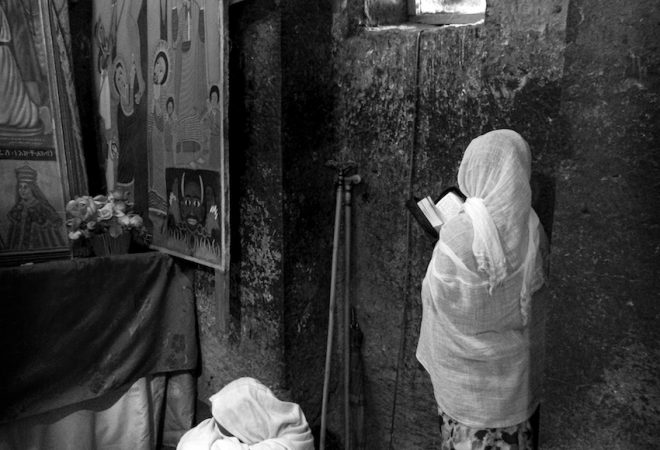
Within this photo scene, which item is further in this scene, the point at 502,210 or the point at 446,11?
the point at 446,11

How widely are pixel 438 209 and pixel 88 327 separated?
1.99 meters

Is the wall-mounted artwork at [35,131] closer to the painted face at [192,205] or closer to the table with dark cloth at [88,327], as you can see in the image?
the table with dark cloth at [88,327]

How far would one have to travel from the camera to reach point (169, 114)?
2.98 metres

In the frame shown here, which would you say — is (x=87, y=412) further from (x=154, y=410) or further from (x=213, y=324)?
(x=213, y=324)

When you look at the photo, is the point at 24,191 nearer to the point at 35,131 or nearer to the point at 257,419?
the point at 35,131

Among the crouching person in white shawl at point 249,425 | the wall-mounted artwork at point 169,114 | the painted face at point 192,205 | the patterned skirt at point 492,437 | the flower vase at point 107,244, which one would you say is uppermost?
the wall-mounted artwork at point 169,114

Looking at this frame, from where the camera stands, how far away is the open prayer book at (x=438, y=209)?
6.77 ft

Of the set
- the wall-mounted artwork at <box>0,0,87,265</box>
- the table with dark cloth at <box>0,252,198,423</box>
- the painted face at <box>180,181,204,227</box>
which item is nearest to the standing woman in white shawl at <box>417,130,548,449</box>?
the painted face at <box>180,181,204,227</box>

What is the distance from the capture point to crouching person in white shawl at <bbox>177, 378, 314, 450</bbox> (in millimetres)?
2166

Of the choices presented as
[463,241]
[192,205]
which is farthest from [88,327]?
[463,241]

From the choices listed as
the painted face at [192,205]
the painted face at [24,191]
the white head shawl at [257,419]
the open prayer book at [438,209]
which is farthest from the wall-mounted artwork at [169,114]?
the open prayer book at [438,209]

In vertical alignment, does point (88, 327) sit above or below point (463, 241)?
below

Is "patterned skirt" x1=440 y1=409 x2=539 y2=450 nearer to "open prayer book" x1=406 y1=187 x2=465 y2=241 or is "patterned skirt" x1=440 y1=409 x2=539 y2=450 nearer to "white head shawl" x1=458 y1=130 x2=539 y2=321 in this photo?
"white head shawl" x1=458 y1=130 x2=539 y2=321

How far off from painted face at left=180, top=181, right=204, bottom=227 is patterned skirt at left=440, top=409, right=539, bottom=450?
163 centimetres
